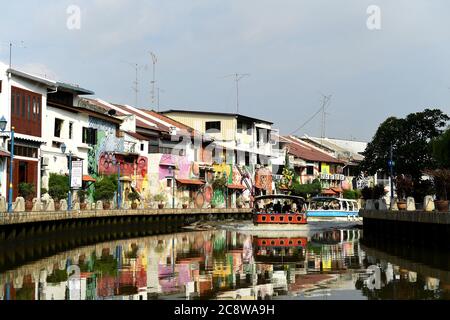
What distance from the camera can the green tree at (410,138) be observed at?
67125 mm

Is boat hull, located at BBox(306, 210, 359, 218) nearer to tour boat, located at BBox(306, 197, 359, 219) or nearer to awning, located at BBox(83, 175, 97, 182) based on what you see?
tour boat, located at BBox(306, 197, 359, 219)

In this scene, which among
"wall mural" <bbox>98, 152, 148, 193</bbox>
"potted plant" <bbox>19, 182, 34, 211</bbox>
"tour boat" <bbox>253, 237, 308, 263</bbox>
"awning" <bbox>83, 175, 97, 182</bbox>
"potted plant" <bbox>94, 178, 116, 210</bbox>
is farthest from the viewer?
"wall mural" <bbox>98, 152, 148, 193</bbox>

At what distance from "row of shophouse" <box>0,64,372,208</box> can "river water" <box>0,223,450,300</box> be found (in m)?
17.3

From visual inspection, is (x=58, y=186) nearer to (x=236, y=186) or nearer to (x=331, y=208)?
(x=331, y=208)

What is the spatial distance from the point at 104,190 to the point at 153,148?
1614 centimetres

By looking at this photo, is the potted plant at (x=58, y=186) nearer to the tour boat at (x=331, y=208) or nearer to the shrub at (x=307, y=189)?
the tour boat at (x=331, y=208)

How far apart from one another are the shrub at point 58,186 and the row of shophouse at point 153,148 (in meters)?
0.62

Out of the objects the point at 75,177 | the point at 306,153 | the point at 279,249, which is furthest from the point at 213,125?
the point at 279,249

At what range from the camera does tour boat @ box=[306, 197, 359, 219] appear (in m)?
71.6

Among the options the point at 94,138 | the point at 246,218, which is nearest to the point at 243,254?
the point at 94,138

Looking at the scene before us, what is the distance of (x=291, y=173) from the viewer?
9975 cm

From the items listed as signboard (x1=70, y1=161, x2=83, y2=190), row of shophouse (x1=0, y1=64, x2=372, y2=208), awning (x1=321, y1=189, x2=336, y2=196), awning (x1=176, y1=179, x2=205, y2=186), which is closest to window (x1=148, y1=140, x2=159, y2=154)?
row of shophouse (x1=0, y1=64, x2=372, y2=208)
